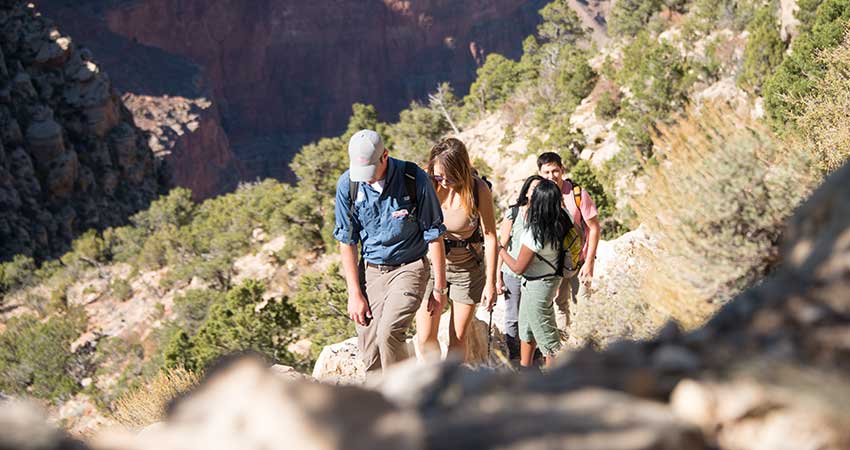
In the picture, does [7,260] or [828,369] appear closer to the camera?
[828,369]

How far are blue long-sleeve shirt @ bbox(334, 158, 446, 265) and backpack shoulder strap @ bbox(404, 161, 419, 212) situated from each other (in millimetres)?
16

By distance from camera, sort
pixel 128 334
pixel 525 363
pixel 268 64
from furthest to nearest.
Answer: pixel 268 64 → pixel 128 334 → pixel 525 363

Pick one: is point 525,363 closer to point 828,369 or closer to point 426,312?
point 426,312

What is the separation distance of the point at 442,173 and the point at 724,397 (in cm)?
235

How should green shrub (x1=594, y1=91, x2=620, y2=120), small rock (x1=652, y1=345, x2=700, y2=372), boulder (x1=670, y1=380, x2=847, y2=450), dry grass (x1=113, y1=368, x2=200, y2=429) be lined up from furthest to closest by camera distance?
green shrub (x1=594, y1=91, x2=620, y2=120)
dry grass (x1=113, y1=368, x2=200, y2=429)
small rock (x1=652, y1=345, x2=700, y2=372)
boulder (x1=670, y1=380, x2=847, y2=450)

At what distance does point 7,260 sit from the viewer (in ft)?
71.6

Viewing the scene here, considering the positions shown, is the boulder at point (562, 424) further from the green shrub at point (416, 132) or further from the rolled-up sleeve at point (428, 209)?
the green shrub at point (416, 132)

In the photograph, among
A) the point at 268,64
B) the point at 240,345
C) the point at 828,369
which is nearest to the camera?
the point at 828,369

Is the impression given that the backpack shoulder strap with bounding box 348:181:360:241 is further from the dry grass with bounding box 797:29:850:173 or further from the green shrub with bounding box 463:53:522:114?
the green shrub with bounding box 463:53:522:114

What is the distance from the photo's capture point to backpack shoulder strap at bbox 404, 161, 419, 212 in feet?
10.1

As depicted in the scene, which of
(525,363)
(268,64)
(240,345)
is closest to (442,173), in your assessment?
(525,363)

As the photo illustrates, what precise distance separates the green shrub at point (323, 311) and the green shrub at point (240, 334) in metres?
0.28

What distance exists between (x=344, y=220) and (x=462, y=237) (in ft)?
2.47

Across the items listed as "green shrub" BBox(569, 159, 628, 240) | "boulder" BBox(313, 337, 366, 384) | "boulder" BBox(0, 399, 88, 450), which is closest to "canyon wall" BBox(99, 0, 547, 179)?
"green shrub" BBox(569, 159, 628, 240)
